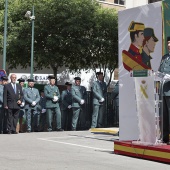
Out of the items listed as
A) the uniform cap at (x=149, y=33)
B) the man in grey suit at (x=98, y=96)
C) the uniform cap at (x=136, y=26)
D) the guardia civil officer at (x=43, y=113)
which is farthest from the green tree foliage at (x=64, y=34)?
the uniform cap at (x=149, y=33)

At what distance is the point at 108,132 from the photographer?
48.9 ft

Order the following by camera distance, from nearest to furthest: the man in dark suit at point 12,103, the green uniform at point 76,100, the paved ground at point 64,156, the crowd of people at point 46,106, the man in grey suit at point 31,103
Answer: the paved ground at point 64,156 → the man in dark suit at point 12,103 → the crowd of people at point 46,106 → the man in grey suit at point 31,103 → the green uniform at point 76,100

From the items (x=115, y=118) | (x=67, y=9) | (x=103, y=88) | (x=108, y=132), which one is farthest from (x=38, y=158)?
(x=67, y=9)

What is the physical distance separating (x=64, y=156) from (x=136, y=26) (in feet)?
12.1

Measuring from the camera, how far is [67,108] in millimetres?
17531

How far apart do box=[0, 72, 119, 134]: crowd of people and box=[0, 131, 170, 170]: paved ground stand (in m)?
2.84

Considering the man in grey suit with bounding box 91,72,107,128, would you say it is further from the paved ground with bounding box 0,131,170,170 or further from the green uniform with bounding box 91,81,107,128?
the paved ground with bounding box 0,131,170,170

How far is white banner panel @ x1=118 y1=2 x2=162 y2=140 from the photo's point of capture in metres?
11.2

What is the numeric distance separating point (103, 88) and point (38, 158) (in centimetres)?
860

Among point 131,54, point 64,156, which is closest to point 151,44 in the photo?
point 131,54

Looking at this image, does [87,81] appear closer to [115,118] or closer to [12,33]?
[12,33]

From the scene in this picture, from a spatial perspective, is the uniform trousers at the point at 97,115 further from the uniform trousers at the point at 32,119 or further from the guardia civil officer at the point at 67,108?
A: the uniform trousers at the point at 32,119

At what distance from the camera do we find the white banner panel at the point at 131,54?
11161 mm

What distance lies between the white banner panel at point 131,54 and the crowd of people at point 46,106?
4.73 m
